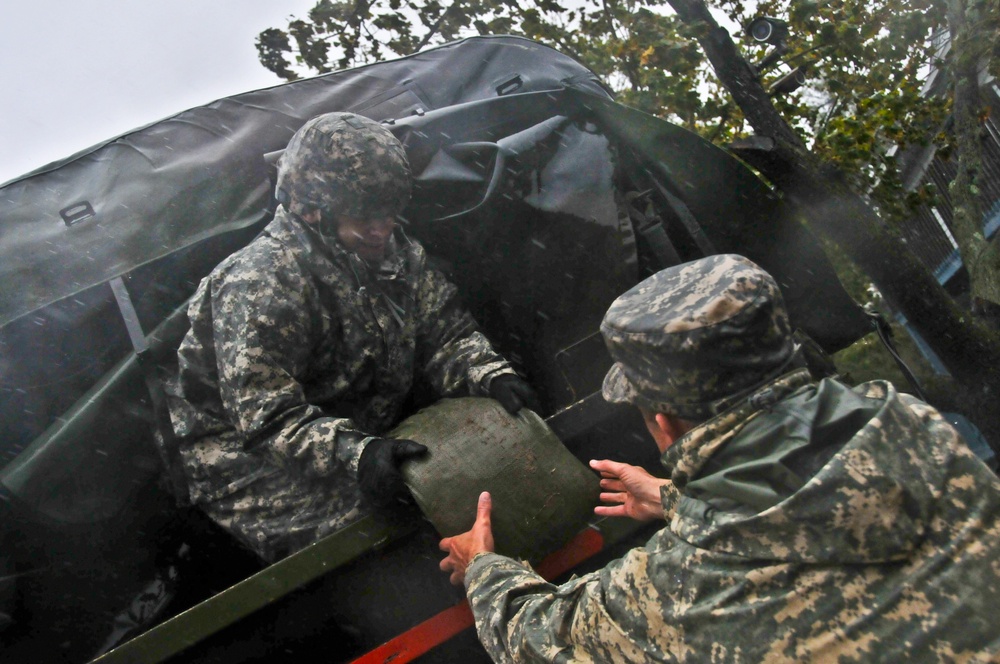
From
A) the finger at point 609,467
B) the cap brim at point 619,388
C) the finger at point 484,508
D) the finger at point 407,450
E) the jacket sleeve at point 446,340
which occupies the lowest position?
the finger at point 609,467

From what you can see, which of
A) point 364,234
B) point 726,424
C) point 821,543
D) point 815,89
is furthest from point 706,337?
point 815,89

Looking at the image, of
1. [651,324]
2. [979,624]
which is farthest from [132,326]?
[979,624]

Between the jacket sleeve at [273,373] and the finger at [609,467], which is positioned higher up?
the jacket sleeve at [273,373]

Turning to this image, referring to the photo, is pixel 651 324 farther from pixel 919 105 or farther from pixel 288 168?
pixel 919 105

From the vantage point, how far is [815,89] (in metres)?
8.04

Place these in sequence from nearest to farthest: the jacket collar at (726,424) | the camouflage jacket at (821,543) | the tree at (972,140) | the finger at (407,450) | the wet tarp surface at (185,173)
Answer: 1. the camouflage jacket at (821,543)
2. the jacket collar at (726,424)
3. the finger at (407,450)
4. the wet tarp surface at (185,173)
5. the tree at (972,140)

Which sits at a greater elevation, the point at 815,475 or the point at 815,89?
the point at 815,89

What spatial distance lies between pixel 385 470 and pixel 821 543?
1.21m

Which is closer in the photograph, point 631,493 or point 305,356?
point 631,493

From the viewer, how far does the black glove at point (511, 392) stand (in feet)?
8.61

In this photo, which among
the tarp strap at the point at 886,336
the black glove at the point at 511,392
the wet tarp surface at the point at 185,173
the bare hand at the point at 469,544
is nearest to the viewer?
the bare hand at the point at 469,544

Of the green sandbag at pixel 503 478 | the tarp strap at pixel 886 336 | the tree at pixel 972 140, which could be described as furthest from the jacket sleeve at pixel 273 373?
the tree at pixel 972 140

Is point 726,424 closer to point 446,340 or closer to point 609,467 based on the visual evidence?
point 609,467

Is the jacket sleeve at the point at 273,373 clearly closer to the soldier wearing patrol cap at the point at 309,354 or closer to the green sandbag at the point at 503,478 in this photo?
the soldier wearing patrol cap at the point at 309,354
